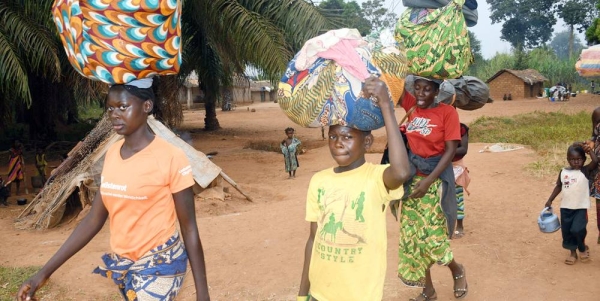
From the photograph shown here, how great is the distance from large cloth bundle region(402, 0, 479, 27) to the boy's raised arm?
4.77 feet

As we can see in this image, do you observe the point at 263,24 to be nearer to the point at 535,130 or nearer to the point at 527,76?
the point at 535,130

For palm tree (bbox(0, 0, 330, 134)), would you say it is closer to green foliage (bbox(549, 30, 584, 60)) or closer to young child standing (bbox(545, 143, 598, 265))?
young child standing (bbox(545, 143, 598, 265))

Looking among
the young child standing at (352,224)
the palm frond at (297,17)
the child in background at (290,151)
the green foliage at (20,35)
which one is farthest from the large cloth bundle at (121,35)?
the child in background at (290,151)

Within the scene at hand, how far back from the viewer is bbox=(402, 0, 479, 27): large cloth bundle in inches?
140

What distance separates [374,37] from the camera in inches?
105

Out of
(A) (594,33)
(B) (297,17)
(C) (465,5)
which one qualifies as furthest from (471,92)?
(A) (594,33)

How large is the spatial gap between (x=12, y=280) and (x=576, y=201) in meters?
5.07

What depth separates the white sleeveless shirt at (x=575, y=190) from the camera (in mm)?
4781

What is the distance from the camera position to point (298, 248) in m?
5.58

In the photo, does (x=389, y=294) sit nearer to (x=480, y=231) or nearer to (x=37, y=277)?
(x=480, y=231)

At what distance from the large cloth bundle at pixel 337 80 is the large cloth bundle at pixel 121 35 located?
2.00 feet

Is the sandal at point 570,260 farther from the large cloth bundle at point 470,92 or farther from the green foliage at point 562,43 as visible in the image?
the green foliage at point 562,43

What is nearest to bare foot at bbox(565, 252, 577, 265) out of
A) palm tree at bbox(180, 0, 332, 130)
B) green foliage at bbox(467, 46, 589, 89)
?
palm tree at bbox(180, 0, 332, 130)

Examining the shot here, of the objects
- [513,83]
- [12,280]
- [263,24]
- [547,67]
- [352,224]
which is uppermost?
[547,67]
